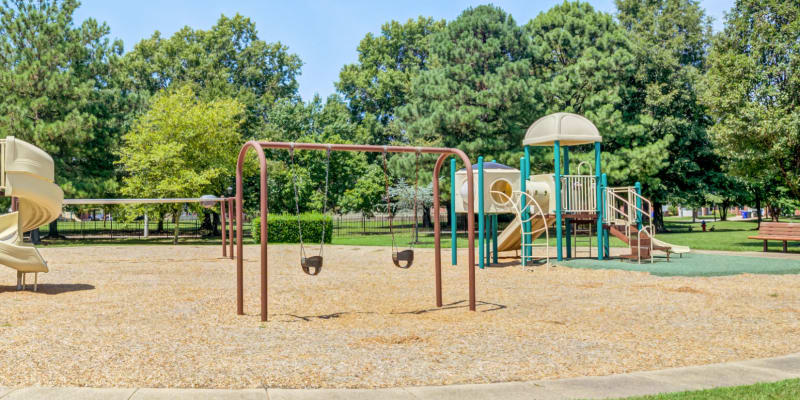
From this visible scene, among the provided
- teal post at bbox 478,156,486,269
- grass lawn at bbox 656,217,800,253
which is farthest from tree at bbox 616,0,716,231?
teal post at bbox 478,156,486,269

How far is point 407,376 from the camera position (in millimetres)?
5395

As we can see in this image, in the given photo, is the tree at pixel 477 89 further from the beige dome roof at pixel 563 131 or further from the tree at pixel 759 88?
the beige dome roof at pixel 563 131

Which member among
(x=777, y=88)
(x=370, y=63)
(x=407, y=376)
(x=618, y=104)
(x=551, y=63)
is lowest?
(x=407, y=376)

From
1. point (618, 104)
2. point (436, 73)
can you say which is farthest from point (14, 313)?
point (618, 104)

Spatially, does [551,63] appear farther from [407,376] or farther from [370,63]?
[407,376]

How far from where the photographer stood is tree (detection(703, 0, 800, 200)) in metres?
21.4

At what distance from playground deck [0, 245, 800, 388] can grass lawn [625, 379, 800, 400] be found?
3.21 feet

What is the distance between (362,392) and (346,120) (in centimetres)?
4386

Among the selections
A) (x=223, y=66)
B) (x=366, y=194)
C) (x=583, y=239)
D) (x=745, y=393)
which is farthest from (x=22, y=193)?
(x=223, y=66)

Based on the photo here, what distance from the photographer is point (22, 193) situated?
12344mm

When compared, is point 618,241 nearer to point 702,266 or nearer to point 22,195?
point 702,266

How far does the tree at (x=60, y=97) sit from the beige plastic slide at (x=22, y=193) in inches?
695

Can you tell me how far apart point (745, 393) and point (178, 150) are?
28.8 meters

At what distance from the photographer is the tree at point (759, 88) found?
21359 mm
